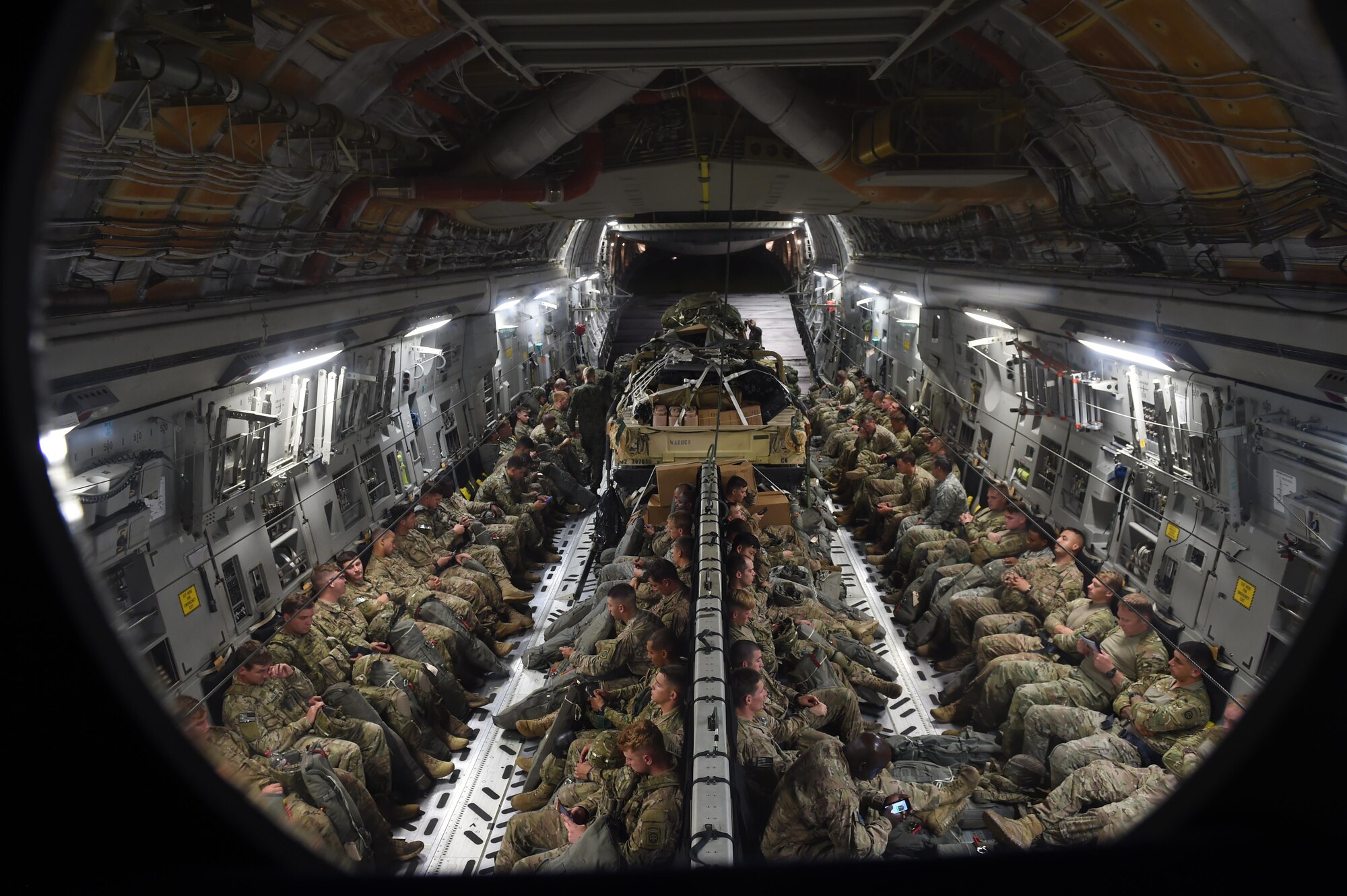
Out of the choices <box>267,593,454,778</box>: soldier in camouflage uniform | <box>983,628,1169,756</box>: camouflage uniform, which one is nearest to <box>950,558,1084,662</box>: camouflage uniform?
<box>983,628,1169,756</box>: camouflage uniform

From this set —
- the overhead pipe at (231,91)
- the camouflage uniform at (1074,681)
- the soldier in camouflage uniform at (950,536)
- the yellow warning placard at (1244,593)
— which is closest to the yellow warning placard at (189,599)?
the overhead pipe at (231,91)

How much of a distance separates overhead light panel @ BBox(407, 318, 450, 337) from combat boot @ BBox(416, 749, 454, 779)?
195 inches

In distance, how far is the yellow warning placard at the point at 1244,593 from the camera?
15.7ft

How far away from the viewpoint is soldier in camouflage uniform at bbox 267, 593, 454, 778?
16.2ft

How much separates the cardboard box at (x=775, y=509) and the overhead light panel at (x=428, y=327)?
15.0 feet

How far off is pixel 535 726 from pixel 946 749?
2.96 metres

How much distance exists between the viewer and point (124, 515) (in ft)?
14.1

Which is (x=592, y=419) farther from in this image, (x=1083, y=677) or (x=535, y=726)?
(x=1083, y=677)

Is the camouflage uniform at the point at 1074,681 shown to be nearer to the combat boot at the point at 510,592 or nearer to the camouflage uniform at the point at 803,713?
the camouflage uniform at the point at 803,713

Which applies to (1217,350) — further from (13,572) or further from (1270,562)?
(13,572)

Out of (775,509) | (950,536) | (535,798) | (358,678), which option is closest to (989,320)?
(950,536)

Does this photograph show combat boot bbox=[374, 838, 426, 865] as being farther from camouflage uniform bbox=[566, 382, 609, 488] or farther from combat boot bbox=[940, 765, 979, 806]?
camouflage uniform bbox=[566, 382, 609, 488]

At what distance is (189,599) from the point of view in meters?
5.01

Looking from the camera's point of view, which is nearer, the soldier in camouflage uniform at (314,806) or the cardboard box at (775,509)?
the soldier in camouflage uniform at (314,806)
